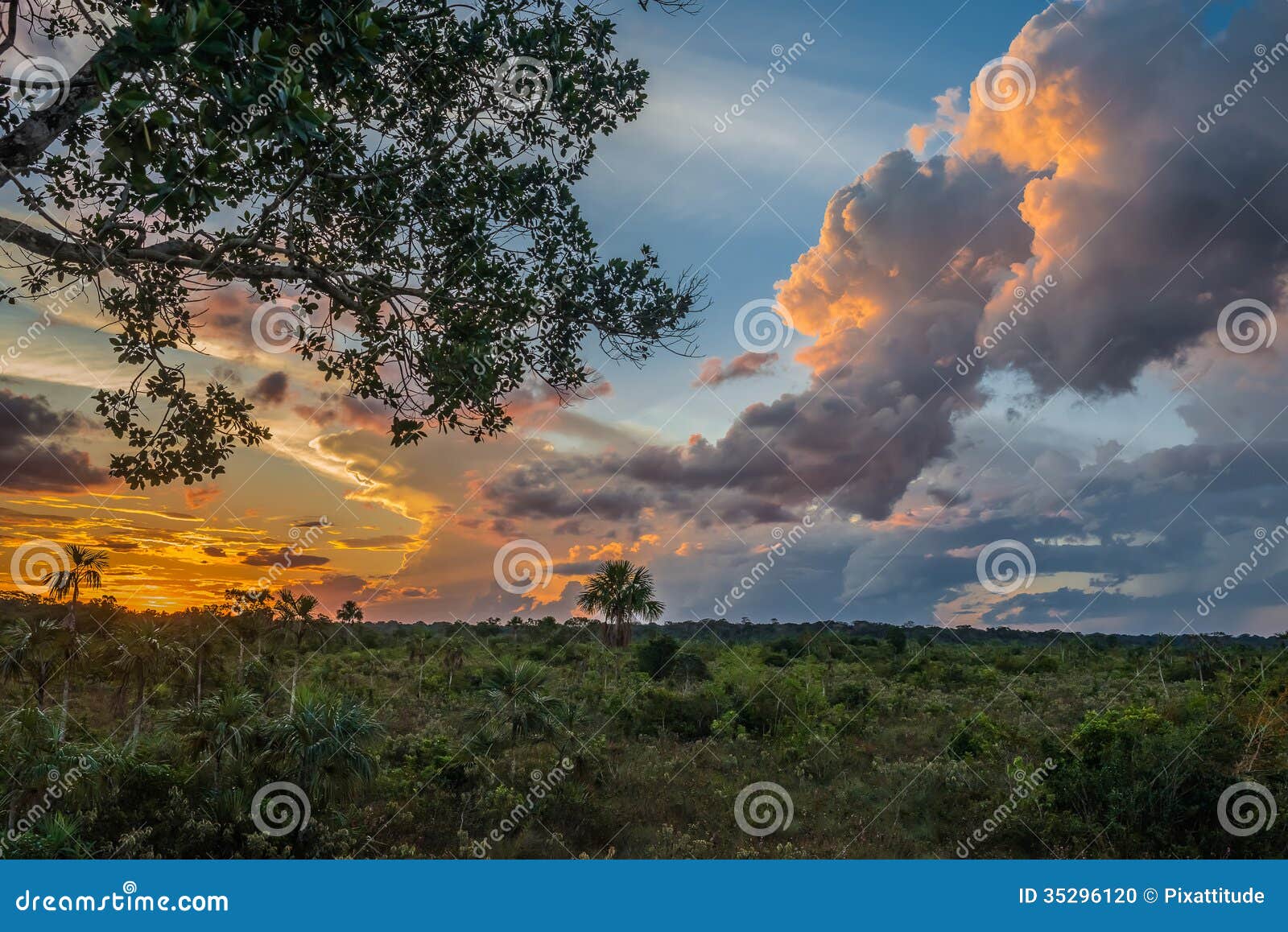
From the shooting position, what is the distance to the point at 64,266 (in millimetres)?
9758

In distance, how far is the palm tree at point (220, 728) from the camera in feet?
61.0

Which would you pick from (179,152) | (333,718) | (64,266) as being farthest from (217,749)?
(179,152)

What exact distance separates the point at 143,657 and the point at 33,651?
420 cm

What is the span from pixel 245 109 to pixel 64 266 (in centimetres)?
570

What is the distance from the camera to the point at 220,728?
62.4 feet

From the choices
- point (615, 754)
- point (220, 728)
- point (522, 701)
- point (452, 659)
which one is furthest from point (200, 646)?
point (220, 728)

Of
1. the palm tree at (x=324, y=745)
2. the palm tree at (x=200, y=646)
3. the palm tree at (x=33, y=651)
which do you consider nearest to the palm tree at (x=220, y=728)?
the palm tree at (x=324, y=745)

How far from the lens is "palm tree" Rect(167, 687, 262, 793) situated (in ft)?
61.0

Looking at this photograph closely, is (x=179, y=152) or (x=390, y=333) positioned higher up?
(x=390, y=333)

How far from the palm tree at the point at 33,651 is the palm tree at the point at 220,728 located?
19049mm

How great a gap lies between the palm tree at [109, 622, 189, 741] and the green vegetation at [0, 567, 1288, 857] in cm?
13

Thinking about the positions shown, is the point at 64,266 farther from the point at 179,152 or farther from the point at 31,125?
A: the point at 179,152

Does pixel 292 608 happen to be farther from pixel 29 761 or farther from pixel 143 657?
pixel 29 761

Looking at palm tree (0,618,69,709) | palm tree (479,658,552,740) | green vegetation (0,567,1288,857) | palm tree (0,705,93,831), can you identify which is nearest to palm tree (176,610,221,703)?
green vegetation (0,567,1288,857)
